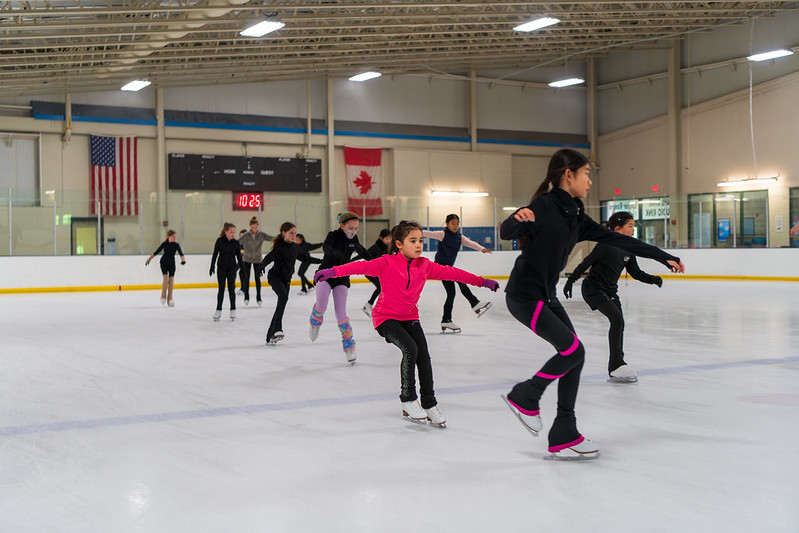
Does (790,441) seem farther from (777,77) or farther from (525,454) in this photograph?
(777,77)

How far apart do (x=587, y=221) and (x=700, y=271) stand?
19932 mm

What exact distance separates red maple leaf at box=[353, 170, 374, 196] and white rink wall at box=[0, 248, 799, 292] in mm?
4550

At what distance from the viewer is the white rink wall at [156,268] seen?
61.7 feet

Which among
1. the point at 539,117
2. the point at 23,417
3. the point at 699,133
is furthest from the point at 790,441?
the point at 539,117

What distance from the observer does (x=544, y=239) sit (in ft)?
12.5

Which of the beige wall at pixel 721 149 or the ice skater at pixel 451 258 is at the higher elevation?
the beige wall at pixel 721 149

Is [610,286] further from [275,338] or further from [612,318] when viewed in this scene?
[275,338]

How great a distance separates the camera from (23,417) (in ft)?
16.2

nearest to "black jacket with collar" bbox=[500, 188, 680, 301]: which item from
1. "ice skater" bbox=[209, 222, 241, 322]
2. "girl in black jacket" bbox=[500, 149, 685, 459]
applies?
"girl in black jacket" bbox=[500, 149, 685, 459]

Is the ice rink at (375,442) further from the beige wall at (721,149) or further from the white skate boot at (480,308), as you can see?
the beige wall at (721,149)

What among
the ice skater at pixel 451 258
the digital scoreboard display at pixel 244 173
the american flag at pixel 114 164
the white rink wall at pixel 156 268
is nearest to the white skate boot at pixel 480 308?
the ice skater at pixel 451 258

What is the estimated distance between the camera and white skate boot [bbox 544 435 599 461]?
3.75 metres

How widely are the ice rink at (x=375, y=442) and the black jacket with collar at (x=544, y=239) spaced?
32.6 inches

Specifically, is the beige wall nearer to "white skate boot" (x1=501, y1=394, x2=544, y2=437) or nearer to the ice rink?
the ice rink
